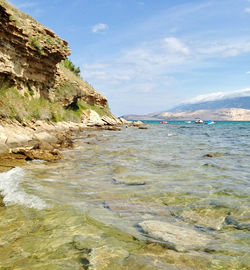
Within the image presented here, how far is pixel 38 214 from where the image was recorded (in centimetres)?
407

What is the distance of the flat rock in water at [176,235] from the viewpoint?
10.2 ft

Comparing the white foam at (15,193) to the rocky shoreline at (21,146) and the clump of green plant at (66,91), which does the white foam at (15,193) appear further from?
the clump of green plant at (66,91)

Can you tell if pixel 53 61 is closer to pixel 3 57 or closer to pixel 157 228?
pixel 3 57

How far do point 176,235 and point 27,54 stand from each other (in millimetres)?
16463

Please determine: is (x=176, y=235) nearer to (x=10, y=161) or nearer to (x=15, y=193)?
(x=15, y=193)

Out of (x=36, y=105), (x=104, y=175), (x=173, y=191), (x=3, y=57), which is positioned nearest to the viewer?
(x=173, y=191)

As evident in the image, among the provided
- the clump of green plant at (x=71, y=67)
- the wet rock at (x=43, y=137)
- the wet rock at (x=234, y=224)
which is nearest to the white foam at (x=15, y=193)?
the wet rock at (x=234, y=224)

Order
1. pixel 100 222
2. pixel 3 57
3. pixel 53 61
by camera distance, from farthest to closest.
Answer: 1. pixel 53 61
2. pixel 3 57
3. pixel 100 222

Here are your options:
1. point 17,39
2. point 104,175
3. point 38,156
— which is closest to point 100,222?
point 104,175

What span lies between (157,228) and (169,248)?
1.77 feet

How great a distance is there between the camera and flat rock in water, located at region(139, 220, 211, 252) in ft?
10.2

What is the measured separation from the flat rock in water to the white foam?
219 cm

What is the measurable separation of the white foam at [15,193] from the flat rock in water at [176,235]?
2.19 metres

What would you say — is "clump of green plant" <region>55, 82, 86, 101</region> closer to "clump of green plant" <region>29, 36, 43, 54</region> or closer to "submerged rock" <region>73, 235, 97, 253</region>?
"clump of green plant" <region>29, 36, 43, 54</region>
